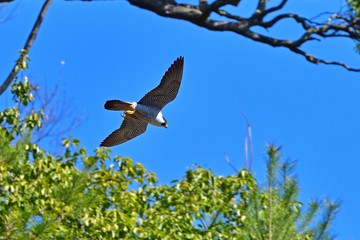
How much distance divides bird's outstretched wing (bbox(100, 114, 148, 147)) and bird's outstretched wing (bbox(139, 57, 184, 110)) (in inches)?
23.2

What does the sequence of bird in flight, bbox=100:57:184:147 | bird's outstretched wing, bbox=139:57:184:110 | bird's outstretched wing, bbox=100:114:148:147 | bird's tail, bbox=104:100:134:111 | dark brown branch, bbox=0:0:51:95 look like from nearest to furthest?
bird's tail, bbox=104:100:134:111, bird in flight, bbox=100:57:184:147, bird's outstretched wing, bbox=139:57:184:110, bird's outstretched wing, bbox=100:114:148:147, dark brown branch, bbox=0:0:51:95

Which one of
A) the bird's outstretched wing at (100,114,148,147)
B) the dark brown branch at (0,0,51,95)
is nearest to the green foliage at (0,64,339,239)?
the bird's outstretched wing at (100,114,148,147)

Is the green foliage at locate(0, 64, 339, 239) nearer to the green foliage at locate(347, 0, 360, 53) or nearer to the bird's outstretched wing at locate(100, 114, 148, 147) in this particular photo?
the bird's outstretched wing at locate(100, 114, 148, 147)

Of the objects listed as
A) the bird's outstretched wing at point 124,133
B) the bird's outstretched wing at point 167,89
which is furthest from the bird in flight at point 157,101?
the bird's outstretched wing at point 124,133

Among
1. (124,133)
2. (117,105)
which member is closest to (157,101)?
(117,105)

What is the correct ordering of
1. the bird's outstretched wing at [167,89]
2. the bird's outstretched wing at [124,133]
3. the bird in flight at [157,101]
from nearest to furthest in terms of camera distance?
the bird in flight at [157,101], the bird's outstretched wing at [167,89], the bird's outstretched wing at [124,133]

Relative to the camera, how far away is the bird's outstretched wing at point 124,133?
7695 mm

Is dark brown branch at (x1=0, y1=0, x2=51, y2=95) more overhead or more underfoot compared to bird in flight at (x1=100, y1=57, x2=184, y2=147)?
more overhead

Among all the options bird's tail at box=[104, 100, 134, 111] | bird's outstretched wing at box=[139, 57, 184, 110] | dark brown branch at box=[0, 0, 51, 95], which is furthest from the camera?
dark brown branch at box=[0, 0, 51, 95]

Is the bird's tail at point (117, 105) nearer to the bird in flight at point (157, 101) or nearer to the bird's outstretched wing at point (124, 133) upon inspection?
the bird in flight at point (157, 101)

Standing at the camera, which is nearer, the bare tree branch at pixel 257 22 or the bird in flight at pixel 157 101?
the bird in flight at pixel 157 101

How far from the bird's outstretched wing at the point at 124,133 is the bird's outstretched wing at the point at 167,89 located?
1.93 ft

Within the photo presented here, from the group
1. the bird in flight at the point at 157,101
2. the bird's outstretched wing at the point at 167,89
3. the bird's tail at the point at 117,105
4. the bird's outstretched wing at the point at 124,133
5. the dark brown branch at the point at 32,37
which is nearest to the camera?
the bird's tail at the point at 117,105

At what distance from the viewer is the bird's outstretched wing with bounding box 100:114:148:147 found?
7.70m
